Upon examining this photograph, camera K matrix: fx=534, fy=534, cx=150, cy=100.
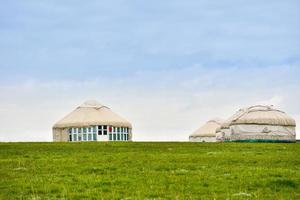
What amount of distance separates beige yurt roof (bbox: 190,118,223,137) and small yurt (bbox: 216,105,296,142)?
28549 mm

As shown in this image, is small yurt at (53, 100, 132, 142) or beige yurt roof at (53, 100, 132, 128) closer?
small yurt at (53, 100, 132, 142)

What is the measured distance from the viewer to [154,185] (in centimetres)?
1572

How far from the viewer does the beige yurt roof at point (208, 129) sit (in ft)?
341

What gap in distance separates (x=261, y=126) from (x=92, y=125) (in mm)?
23544

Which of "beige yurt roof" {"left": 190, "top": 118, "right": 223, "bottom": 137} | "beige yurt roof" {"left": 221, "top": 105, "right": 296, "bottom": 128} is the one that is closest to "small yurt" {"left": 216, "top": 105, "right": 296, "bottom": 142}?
"beige yurt roof" {"left": 221, "top": 105, "right": 296, "bottom": 128}

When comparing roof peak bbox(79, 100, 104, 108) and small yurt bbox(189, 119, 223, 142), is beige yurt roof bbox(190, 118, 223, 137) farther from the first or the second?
roof peak bbox(79, 100, 104, 108)

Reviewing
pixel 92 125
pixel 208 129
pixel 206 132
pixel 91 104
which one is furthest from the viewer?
pixel 208 129

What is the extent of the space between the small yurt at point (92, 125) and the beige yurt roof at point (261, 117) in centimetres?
1548

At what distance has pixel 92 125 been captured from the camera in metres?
76.0

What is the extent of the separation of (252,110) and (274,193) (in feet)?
198

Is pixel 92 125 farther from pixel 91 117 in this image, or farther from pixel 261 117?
pixel 261 117

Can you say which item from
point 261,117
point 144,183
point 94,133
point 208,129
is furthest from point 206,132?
point 144,183

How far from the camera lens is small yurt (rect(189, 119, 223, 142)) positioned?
103 metres

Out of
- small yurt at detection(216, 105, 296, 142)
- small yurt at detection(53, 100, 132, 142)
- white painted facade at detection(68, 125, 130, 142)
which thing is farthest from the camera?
small yurt at detection(53, 100, 132, 142)
